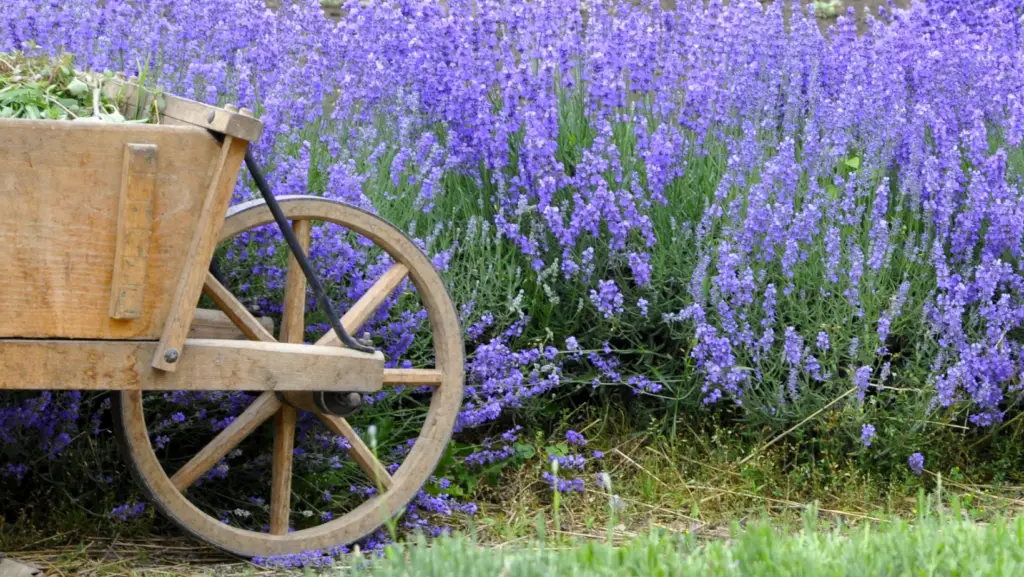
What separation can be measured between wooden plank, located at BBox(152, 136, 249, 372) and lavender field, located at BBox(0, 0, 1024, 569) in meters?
0.56

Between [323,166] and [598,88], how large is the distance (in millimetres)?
883

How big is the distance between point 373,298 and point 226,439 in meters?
0.47

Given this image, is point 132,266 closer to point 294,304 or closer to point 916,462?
point 294,304

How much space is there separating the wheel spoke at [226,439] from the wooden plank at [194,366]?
21 cm

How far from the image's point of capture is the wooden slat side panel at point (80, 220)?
95.5 inches

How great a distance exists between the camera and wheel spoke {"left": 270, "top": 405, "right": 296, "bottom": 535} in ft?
9.95

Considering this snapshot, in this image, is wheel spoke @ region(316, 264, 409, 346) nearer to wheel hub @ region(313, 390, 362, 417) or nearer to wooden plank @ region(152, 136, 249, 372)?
wheel hub @ region(313, 390, 362, 417)

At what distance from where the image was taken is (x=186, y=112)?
8.98 ft

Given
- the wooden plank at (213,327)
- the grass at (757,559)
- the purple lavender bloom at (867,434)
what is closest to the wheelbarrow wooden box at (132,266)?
the wooden plank at (213,327)

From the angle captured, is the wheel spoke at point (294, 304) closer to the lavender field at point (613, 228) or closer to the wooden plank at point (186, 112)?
the lavender field at point (613, 228)

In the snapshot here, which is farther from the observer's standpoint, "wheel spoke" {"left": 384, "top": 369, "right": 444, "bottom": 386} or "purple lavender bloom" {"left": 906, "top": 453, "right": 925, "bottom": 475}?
"purple lavender bloom" {"left": 906, "top": 453, "right": 925, "bottom": 475}

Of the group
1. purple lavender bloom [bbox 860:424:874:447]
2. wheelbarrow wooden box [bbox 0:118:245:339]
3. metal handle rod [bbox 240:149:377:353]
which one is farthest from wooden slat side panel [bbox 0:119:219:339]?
purple lavender bloom [bbox 860:424:874:447]

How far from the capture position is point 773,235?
3.61 meters

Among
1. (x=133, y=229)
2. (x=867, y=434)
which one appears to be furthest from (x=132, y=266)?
(x=867, y=434)
